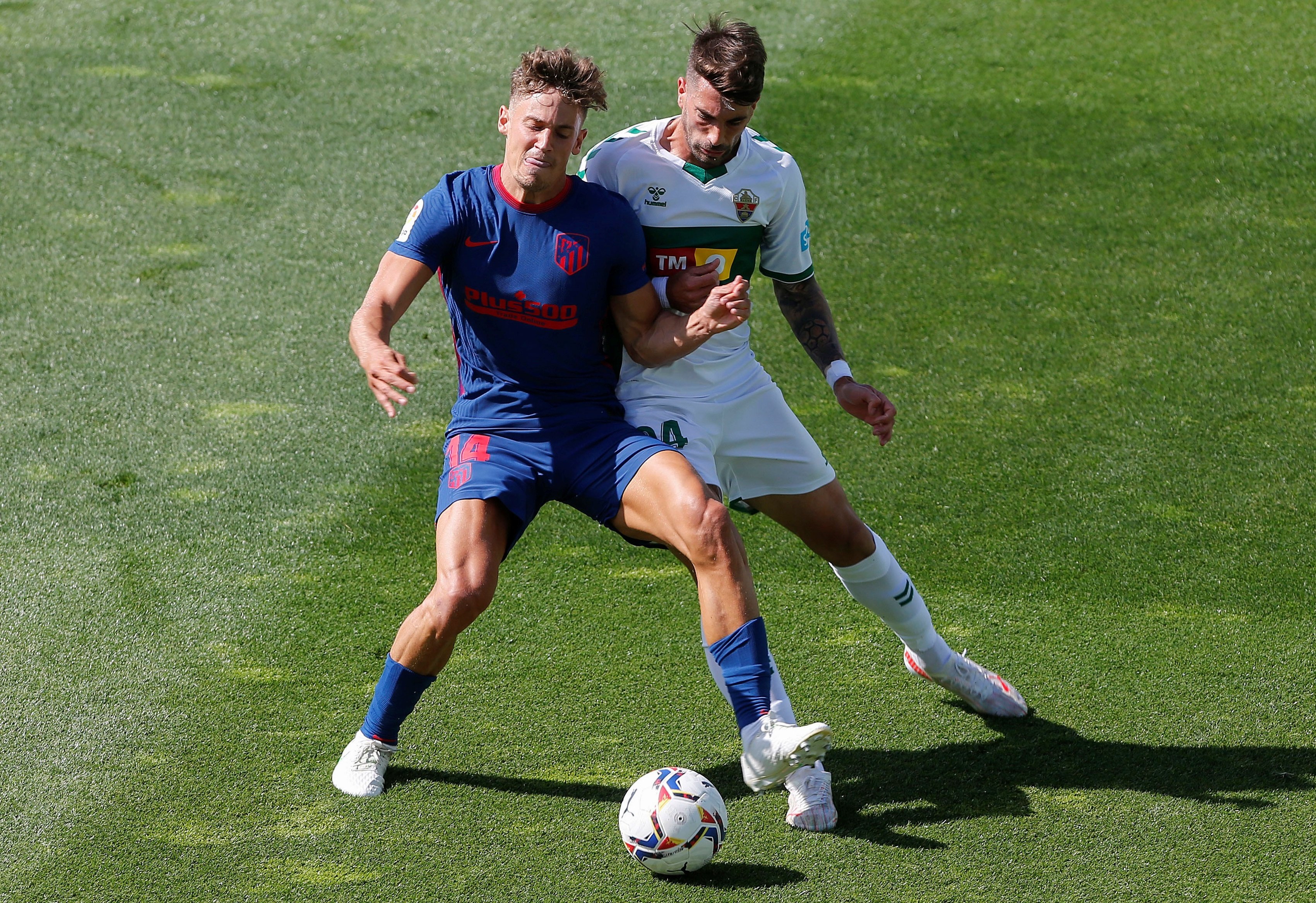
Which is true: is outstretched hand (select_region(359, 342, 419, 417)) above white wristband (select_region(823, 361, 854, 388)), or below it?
below

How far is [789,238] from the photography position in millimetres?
4664

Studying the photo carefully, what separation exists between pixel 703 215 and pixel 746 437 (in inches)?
29.0

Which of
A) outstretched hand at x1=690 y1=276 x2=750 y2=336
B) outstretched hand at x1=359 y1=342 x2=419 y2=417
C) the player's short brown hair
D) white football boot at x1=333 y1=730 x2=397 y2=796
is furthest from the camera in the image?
white football boot at x1=333 y1=730 x2=397 y2=796

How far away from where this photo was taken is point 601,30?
436 inches

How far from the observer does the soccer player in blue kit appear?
4.13 metres

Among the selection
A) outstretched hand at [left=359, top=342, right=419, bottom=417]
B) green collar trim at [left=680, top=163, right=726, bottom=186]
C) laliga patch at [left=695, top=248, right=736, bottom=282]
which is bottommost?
outstretched hand at [left=359, top=342, right=419, bottom=417]

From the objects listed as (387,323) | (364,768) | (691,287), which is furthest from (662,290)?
(364,768)

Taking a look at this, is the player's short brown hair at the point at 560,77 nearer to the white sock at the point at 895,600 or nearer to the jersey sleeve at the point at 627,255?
the jersey sleeve at the point at 627,255

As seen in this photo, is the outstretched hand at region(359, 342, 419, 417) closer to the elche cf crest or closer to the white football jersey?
the elche cf crest

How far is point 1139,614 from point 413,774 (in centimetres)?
297

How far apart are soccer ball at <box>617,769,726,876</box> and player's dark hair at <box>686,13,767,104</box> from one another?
81.6 inches

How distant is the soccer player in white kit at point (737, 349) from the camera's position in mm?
4414

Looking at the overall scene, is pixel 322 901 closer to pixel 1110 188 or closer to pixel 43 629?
pixel 43 629

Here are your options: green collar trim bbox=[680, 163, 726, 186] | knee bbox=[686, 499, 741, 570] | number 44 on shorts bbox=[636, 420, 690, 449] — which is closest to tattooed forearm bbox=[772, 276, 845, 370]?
green collar trim bbox=[680, 163, 726, 186]
